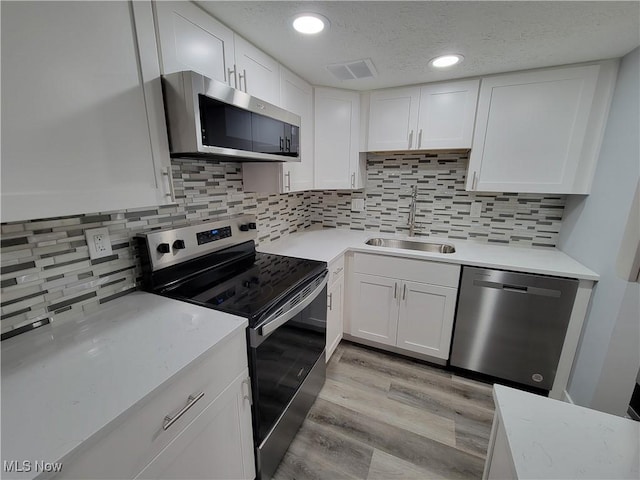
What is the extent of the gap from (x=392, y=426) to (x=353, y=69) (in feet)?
7.62

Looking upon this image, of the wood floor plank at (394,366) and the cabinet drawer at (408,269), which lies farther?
the wood floor plank at (394,366)

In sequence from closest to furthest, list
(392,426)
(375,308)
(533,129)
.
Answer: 1. (392,426)
2. (533,129)
3. (375,308)

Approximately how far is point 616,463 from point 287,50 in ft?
6.76

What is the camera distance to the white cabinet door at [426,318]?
1942 mm

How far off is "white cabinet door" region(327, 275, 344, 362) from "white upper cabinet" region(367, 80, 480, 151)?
4.10ft

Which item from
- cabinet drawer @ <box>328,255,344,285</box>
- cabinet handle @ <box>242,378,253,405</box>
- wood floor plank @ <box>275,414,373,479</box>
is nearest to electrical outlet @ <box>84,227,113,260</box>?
cabinet handle @ <box>242,378,253,405</box>

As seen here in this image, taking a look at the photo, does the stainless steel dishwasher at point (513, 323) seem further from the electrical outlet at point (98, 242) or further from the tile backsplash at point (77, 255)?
the electrical outlet at point (98, 242)

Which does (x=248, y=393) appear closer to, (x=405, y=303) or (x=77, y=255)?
(x=77, y=255)

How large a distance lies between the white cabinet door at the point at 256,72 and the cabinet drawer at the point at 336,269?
1.15 metres

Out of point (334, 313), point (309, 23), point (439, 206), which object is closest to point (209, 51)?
point (309, 23)

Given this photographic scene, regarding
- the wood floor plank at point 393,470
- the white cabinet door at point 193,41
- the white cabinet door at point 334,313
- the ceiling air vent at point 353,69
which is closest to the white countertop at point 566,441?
the wood floor plank at point 393,470

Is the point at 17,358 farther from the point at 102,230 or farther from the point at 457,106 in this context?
the point at 457,106

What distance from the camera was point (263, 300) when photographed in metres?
1.17

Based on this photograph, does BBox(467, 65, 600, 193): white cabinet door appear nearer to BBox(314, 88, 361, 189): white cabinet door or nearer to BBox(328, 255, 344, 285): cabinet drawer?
BBox(314, 88, 361, 189): white cabinet door
